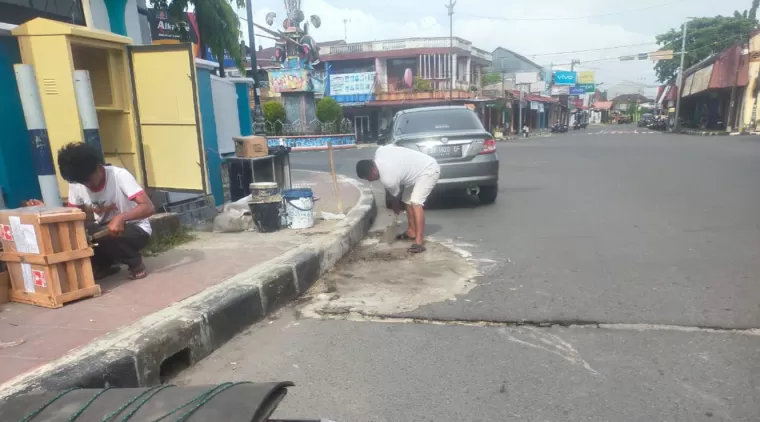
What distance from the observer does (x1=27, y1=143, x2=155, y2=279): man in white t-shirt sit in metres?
3.89

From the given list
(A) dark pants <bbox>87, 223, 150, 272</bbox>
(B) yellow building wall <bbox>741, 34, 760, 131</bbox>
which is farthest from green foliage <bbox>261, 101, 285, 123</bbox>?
(B) yellow building wall <bbox>741, 34, 760, 131</bbox>

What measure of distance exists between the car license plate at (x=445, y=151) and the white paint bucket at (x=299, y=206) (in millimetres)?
2126

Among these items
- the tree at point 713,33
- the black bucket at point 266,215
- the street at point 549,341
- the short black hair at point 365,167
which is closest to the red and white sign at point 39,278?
the street at point 549,341

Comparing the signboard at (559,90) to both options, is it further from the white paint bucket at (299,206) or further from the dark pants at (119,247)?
the dark pants at (119,247)

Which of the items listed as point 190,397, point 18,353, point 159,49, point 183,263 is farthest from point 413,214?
point 190,397

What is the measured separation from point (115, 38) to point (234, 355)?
3.73m

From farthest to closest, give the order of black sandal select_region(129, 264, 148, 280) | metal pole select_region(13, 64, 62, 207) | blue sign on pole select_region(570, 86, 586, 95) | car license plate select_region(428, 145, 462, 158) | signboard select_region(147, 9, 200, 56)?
blue sign on pole select_region(570, 86, 586, 95) → signboard select_region(147, 9, 200, 56) → car license plate select_region(428, 145, 462, 158) → metal pole select_region(13, 64, 62, 207) → black sandal select_region(129, 264, 148, 280)

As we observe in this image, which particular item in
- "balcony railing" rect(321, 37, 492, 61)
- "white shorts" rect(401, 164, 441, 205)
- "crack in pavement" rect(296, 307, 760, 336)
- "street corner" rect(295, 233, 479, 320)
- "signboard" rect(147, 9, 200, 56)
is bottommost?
"street corner" rect(295, 233, 479, 320)

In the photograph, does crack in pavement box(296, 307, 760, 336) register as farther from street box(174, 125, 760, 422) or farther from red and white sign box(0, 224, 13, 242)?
red and white sign box(0, 224, 13, 242)

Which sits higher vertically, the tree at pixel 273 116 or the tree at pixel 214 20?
the tree at pixel 214 20

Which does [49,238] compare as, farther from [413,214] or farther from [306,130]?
[306,130]

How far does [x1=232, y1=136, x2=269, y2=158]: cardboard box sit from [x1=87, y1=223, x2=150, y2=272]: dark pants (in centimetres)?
334

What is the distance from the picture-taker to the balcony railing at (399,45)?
35.5 meters

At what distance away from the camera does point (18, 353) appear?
9.02 feet
